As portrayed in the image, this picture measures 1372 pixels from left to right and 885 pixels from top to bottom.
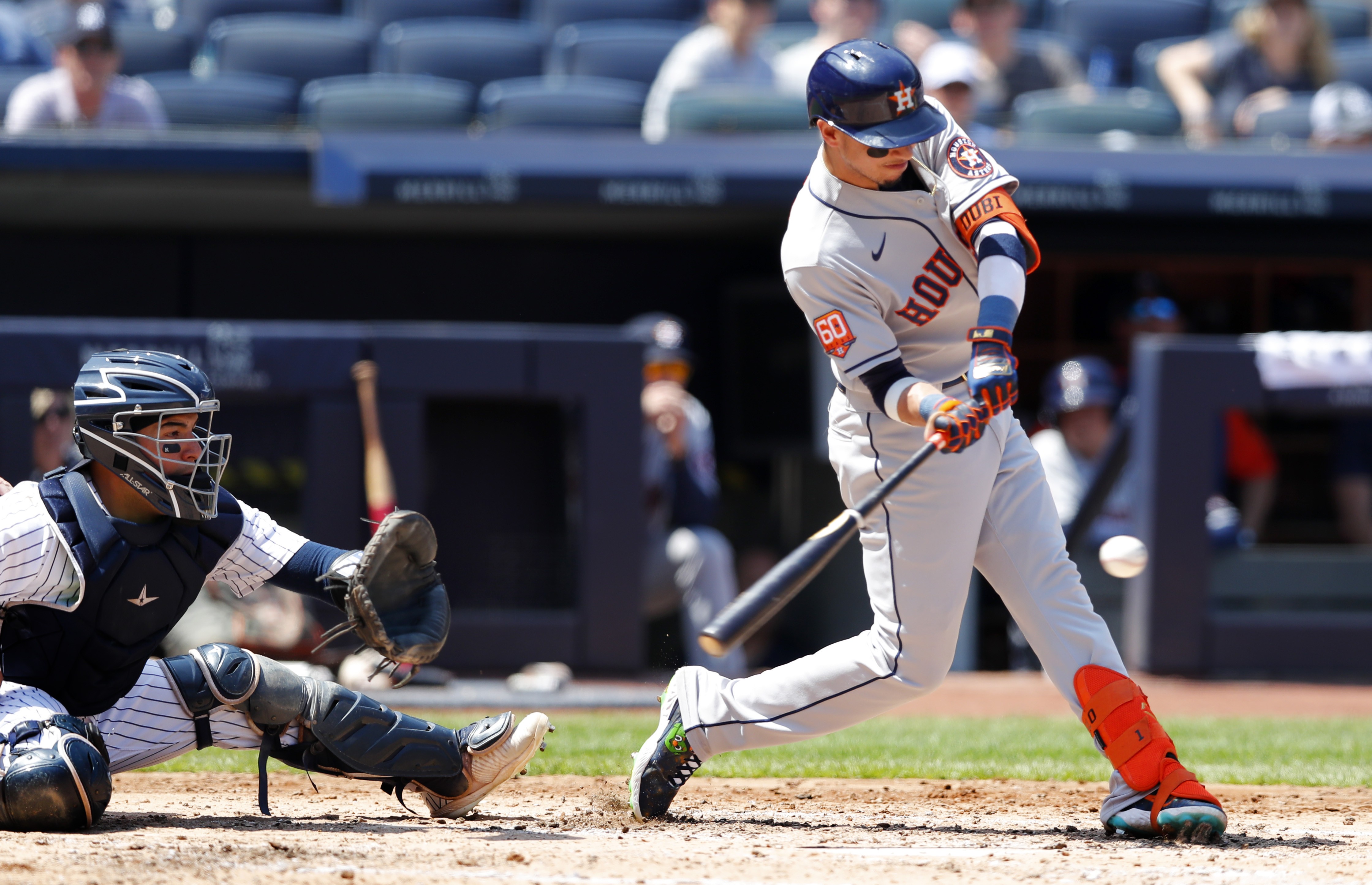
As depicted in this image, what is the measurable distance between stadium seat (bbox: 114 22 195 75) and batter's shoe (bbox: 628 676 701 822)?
19.8ft

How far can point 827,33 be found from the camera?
7582mm

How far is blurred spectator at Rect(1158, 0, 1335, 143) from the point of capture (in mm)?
7703

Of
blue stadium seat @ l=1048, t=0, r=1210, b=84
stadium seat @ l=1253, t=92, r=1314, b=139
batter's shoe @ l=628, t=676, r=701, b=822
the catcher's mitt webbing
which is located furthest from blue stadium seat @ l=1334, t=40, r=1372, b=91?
the catcher's mitt webbing

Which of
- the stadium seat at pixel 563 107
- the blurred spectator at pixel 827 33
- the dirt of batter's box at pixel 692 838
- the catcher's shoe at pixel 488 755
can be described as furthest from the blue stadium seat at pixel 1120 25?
the catcher's shoe at pixel 488 755

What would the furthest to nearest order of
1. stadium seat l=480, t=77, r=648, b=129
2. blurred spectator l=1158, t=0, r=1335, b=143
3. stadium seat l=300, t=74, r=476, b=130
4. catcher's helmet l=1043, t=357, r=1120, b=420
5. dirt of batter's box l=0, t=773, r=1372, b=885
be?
blurred spectator l=1158, t=0, r=1335, b=143 < stadium seat l=480, t=77, r=648, b=129 < stadium seat l=300, t=74, r=476, b=130 < catcher's helmet l=1043, t=357, r=1120, b=420 < dirt of batter's box l=0, t=773, r=1372, b=885

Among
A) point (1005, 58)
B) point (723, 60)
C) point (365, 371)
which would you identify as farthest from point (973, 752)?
point (1005, 58)

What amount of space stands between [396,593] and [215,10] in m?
6.52

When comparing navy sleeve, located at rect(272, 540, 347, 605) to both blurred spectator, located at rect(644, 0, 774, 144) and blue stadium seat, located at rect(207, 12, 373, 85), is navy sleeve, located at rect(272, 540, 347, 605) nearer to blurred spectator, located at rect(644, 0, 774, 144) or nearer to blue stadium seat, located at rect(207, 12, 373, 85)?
blurred spectator, located at rect(644, 0, 774, 144)

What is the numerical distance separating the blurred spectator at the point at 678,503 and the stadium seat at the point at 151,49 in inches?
122

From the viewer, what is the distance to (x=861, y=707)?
10.4ft

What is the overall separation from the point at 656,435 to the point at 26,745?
4.08 m

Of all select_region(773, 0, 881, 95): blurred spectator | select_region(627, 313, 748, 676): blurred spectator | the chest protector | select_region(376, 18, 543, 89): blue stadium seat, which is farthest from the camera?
select_region(376, 18, 543, 89): blue stadium seat

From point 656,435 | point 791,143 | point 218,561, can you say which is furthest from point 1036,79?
point 218,561

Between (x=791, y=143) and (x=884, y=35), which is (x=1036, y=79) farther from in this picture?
(x=791, y=143)
